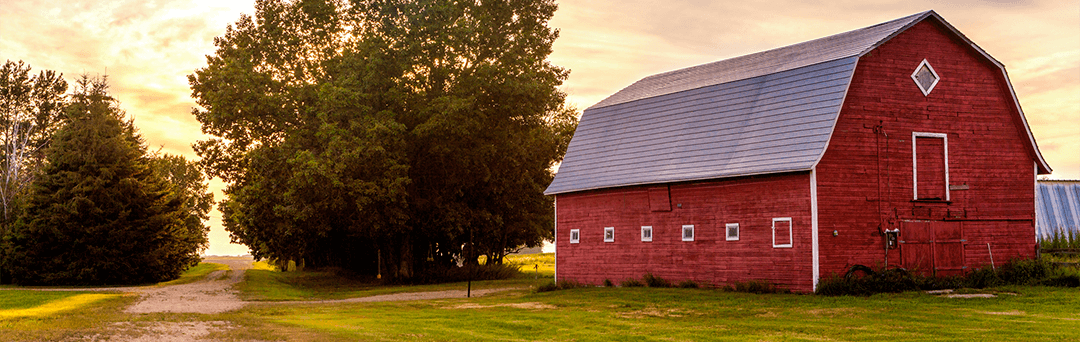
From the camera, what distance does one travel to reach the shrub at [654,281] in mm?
27984

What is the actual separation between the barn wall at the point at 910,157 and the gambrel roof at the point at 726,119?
0.67 m

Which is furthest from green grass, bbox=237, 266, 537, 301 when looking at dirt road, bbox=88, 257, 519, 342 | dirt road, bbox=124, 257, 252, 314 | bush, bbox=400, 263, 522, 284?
bush, bbox=400, 263, 522, 284

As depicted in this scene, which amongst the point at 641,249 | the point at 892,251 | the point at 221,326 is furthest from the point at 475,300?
the point at 892,251

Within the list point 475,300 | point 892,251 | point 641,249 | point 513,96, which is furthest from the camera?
point 513,96

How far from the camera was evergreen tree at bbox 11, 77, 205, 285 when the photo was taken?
135 feet

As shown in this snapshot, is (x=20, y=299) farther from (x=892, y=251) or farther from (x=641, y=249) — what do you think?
(x=892, y=251)

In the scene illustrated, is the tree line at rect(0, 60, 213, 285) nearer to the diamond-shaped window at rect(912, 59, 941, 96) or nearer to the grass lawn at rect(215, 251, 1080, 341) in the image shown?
the grass lawn at rect(215, 251, 1080, 341)

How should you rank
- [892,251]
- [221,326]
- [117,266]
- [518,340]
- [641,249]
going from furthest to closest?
[117,266] < [641,249] < [892,251] < [221,326] < [518,340]

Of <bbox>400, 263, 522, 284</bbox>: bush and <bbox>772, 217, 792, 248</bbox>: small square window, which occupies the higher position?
<bbox>772, 217, 792, 248</bbox>: small square window

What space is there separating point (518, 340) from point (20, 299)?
2194cm

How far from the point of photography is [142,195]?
141 ft

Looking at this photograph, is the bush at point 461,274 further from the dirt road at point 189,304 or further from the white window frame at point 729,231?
the white window frame at point 729,231

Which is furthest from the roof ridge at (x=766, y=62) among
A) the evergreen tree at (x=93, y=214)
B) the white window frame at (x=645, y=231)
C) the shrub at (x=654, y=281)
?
the evergreen tree at (x=93, y=214)

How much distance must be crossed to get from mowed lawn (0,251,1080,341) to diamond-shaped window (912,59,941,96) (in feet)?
20.0
